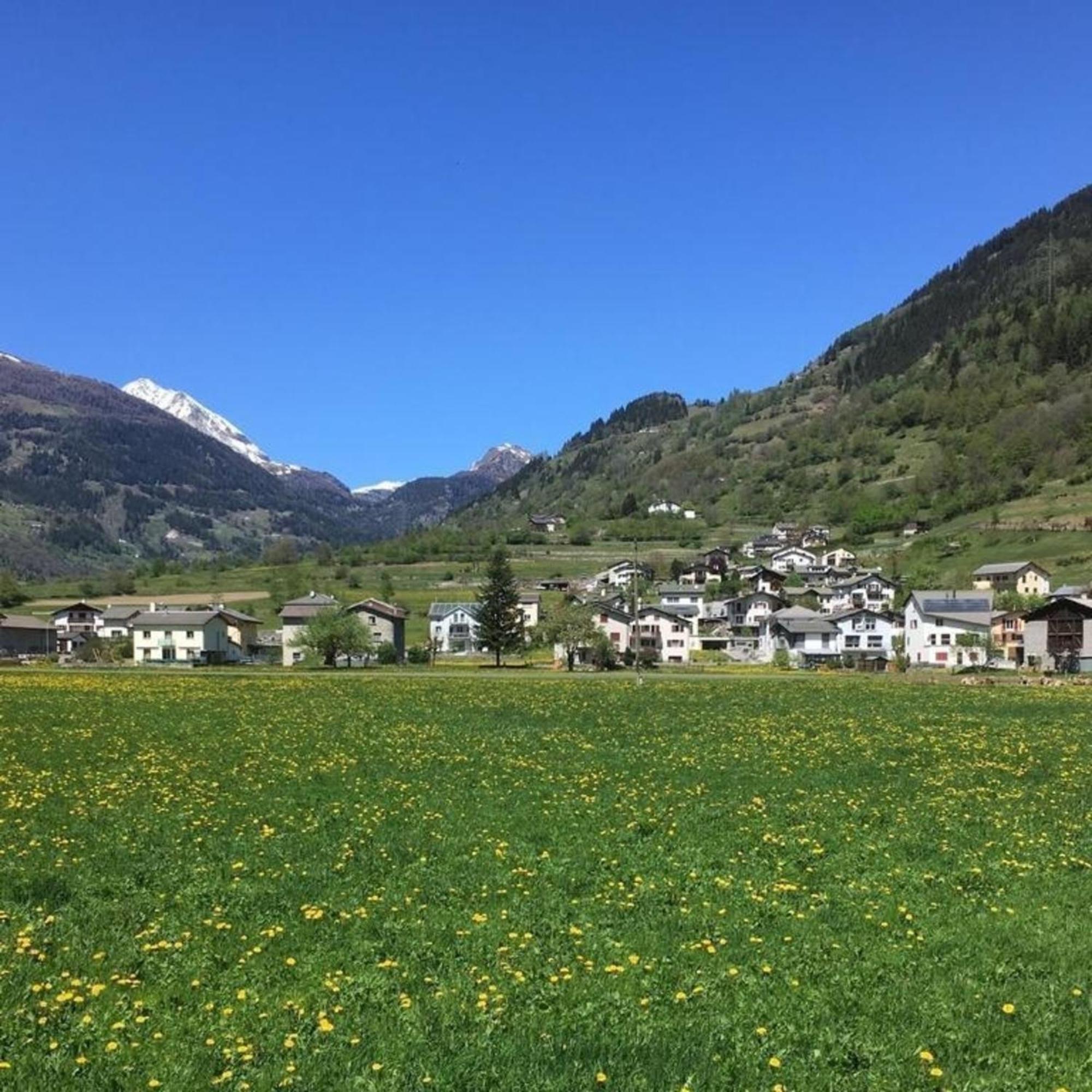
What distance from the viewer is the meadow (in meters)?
8.12

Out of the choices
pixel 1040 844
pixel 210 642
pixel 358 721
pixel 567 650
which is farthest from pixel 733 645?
pixel 1040 844

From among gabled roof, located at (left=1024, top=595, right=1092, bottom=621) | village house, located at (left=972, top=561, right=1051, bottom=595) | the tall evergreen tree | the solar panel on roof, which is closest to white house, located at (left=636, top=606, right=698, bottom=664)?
the solar panel on roof

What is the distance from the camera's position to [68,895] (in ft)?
41.3

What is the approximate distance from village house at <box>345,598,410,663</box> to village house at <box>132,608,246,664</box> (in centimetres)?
2256

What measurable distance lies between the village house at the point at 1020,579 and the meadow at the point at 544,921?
484 feet

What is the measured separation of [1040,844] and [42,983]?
14.5 metres

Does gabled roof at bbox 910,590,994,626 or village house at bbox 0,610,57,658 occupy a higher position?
gabled roof at bbox 910,590,994,626

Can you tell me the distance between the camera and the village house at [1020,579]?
15600cm

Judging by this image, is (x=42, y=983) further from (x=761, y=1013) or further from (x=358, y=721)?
(x=358, y=721)

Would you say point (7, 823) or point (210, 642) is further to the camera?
point (210, 642)

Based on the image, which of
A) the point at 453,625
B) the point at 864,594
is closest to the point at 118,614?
the point at 453,625

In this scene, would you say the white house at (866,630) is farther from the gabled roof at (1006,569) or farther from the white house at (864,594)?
the gabled roof at (1006,569)

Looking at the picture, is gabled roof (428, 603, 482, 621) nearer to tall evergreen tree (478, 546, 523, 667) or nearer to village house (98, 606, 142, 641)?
tall evergreen tree (478, 546, 523, 667)

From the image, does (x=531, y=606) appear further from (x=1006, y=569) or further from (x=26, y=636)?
(x=26, y=636)
